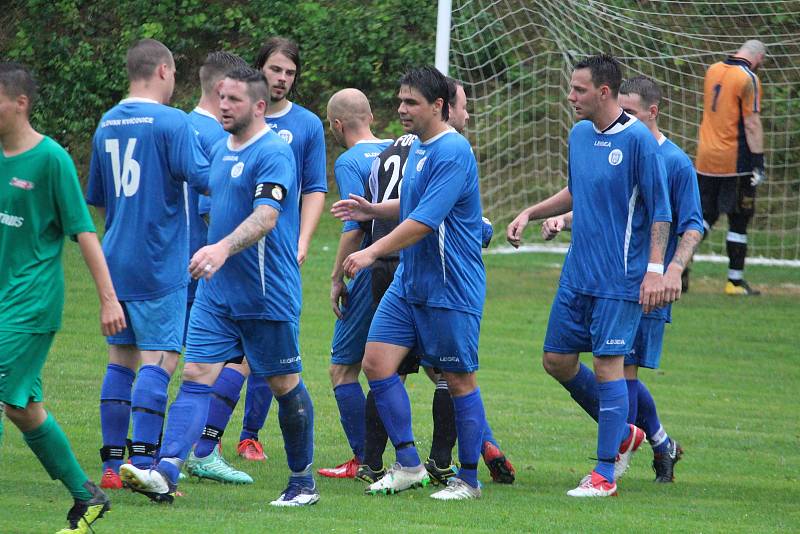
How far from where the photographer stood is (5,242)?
495 centimetres

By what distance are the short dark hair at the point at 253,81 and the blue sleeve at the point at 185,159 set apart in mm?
498

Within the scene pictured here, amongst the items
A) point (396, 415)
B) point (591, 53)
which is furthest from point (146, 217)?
point (591, 53)

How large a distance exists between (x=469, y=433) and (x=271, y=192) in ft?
5.33

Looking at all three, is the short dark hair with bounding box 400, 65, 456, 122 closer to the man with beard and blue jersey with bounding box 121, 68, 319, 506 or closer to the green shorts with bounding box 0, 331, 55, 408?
the man with beard and blue jersey with bounding box 121, 68, 319, 506

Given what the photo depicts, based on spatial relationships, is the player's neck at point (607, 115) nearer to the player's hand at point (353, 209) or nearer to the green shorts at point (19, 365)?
the player's hand at point (353, 209)

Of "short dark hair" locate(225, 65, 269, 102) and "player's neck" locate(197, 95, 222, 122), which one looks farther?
"player's neck" locate(197, 95, 222, 122)

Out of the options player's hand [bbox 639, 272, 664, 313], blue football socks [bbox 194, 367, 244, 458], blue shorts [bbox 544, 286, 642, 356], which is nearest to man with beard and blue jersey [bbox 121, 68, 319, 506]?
blue football socks [bbox 194, 367, 244, 458]

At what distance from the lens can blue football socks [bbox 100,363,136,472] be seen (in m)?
6.23

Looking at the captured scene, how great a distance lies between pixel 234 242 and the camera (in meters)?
5.36

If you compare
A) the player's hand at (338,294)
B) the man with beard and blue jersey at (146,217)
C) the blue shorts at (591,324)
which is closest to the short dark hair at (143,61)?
the man with beard and blue jersey at (146,217)

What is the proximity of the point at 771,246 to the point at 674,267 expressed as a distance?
34.7ft

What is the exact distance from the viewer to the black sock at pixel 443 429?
6.65 meters

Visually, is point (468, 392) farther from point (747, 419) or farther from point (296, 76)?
point (747, 419)

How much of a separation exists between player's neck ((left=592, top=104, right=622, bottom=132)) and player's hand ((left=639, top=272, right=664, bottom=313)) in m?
0.83
